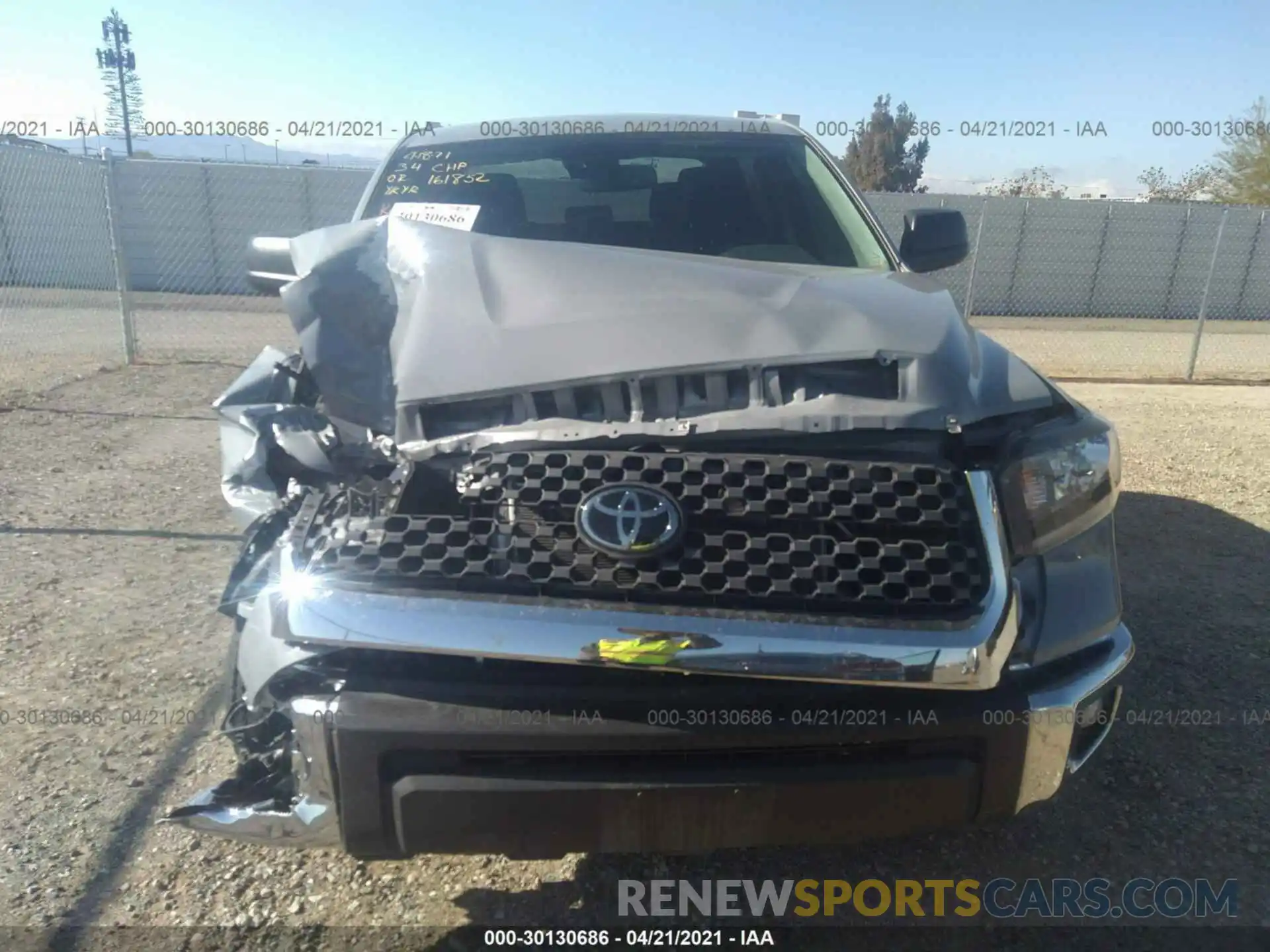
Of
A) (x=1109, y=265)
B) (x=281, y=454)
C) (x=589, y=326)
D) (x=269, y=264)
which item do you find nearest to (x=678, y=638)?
(x=589, y=326)

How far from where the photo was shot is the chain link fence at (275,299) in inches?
384

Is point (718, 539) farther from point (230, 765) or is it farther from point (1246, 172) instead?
point (1246, 172)

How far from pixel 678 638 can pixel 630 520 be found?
9.4 inches

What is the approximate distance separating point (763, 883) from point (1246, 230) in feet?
68.9

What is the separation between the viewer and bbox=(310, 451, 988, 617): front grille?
1703mm

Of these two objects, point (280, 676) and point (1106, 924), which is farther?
point (1106, 924)

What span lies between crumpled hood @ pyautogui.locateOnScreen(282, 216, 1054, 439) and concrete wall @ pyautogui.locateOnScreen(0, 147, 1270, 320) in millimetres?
11783

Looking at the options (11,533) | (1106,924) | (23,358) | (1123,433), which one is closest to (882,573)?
(1106,924)

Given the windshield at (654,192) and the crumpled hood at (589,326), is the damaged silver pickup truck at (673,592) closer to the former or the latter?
the crumpled hood at (589,326)

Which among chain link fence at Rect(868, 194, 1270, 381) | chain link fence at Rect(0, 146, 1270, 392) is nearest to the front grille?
chain link fence at Rect(0, 146, 1270, 392)

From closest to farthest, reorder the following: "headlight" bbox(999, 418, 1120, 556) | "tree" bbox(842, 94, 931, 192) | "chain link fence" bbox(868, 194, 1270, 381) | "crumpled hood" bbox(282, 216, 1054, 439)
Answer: "headlight" bbox(999, 418, 1120, 556), "crumpled hood" bbox(282, 216, 1054, 439), "chain link fence" bbox(868, 194, 1270, 381), "tree" bbox(842, 94, 931, 192)

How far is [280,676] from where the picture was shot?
175 centimetres

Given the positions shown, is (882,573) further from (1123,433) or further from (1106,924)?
(1123,433)

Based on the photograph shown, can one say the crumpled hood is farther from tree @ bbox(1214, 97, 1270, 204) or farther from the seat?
tree @ bbox(1214, 97, 1270, 204)
